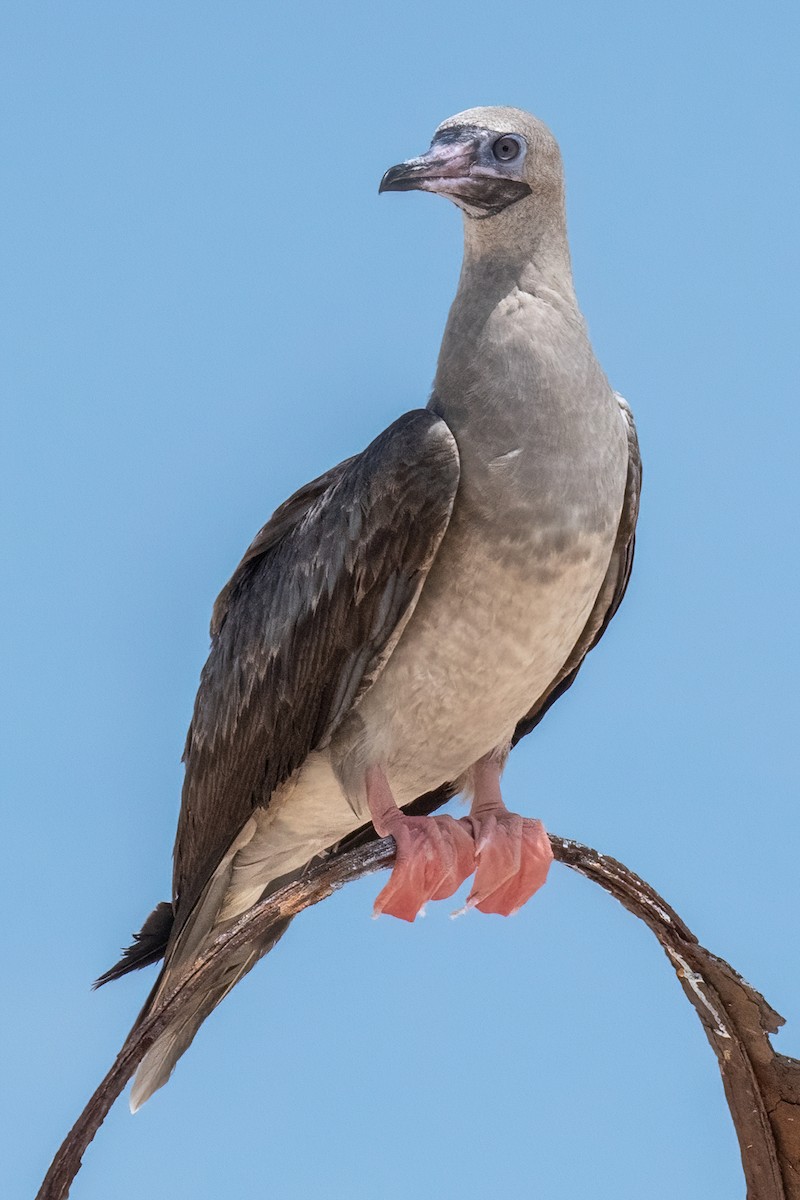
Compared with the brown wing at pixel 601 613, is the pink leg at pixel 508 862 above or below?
below

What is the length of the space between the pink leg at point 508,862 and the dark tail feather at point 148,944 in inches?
43.8

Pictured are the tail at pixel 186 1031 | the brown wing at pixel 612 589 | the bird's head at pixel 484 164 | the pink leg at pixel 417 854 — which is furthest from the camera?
the tail at pixel 186 1031

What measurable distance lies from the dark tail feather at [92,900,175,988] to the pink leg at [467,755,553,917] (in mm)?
1111

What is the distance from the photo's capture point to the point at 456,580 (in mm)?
4441

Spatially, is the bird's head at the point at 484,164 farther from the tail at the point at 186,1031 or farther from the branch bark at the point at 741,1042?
the tail at the point at 186,1031

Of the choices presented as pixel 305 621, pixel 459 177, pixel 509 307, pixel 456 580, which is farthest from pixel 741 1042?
pixel 459 177

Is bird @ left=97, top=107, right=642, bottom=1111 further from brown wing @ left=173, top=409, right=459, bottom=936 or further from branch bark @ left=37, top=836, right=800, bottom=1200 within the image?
branch bark @ left=37, top=836, right=800, bottom=1200

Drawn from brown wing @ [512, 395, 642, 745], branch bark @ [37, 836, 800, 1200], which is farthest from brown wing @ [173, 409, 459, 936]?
branch bark @ [37, 836, 800, 1200]

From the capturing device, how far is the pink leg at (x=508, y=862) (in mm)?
4574

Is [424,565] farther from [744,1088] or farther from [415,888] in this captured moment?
[744,1088]

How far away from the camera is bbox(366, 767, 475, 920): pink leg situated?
438 cm

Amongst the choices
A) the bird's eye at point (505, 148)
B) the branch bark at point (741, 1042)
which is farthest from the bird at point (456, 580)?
the branch bark at point (741, 1042)

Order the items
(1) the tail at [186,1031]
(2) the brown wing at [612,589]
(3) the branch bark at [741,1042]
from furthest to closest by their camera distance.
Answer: (1) the tail at [186,1031], (2) the brown wing at [612,589], (3) the branch bark at [741,1042]

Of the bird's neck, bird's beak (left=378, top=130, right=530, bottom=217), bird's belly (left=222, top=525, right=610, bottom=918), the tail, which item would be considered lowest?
the tail
